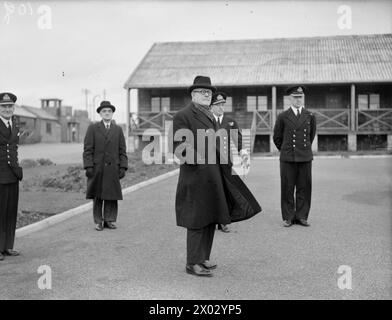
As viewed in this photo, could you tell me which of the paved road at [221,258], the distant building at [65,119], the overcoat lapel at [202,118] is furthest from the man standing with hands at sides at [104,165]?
the distant building at [65,119]

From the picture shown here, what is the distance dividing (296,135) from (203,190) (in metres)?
3.22

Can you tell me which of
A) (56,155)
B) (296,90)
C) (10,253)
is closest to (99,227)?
(10,253)

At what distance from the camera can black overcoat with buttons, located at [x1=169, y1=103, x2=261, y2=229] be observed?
5023 mm

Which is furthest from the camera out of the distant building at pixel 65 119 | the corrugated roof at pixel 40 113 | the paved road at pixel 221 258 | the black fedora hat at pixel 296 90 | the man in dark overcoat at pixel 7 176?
the distant building at pixel 65 119

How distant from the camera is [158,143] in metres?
28.0

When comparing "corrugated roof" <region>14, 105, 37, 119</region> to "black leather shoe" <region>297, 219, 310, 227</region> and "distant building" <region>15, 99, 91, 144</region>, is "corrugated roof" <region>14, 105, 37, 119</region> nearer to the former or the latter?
"distant building" <region>15, 99, 91, 144</region>

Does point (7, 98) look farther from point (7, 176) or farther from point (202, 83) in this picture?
point (202, 83)

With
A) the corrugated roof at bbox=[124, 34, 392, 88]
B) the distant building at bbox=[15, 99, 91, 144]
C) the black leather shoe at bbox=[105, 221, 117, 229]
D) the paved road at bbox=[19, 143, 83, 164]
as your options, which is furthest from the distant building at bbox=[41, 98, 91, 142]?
the black leather shoe at bbox=[105, 221, 117, 229]

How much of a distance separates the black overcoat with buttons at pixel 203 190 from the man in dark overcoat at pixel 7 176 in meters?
2.22

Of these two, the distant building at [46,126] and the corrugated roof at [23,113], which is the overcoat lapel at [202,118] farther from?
the distant building at [46,126]

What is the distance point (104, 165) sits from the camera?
7918mm

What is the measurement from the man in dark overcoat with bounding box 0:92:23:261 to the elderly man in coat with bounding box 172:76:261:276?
2.24 metres

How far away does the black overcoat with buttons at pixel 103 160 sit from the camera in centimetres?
777
